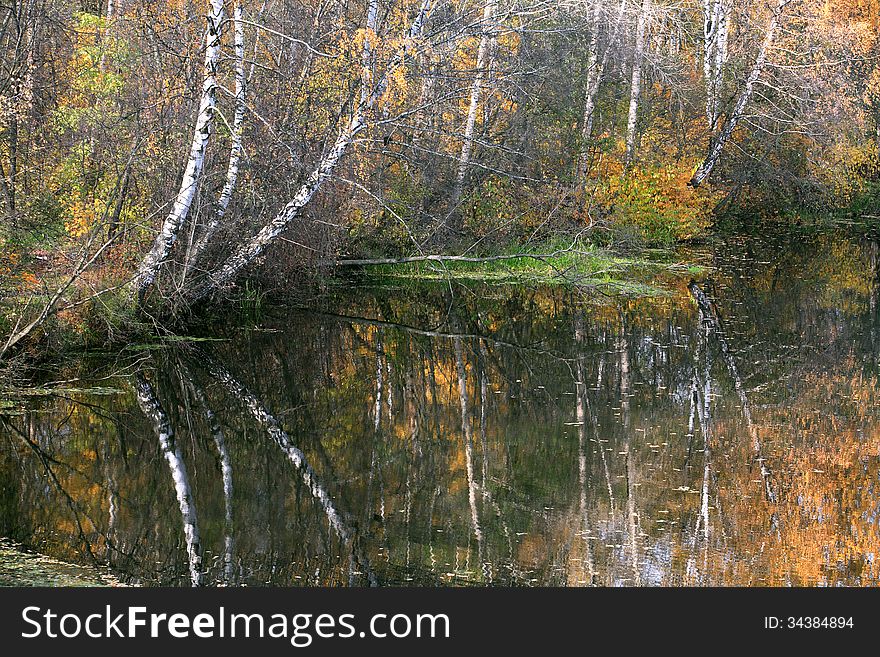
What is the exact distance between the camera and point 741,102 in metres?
27.3

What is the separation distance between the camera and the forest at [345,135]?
46.0ft

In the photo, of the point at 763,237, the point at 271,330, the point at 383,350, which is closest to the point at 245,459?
the point at 383,350

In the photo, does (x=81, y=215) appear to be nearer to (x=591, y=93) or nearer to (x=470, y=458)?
(x=470, y=458)

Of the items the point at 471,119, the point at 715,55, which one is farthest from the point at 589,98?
the point at 715,55

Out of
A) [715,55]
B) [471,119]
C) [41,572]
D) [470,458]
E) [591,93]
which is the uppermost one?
[715,55]

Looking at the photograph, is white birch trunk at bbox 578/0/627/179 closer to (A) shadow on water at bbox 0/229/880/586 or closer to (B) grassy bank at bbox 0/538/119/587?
(A) shadow on water at bbox 0/229/880/586

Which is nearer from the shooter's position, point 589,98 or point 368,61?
point 368,61

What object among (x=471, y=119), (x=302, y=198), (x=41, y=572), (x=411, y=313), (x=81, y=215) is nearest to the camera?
(x=41, y=572)

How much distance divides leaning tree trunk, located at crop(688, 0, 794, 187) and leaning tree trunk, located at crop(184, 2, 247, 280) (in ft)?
48.5

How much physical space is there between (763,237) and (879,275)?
26.4 feet

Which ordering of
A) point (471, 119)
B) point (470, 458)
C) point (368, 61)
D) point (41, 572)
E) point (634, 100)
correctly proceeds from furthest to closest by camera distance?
point (634, 100), point (471, 119), point (368, 61), point (470, 458), point (41, 572)

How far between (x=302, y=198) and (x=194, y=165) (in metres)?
1.91

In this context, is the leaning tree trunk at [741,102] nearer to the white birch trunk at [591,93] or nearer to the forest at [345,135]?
the forest at [345,135]

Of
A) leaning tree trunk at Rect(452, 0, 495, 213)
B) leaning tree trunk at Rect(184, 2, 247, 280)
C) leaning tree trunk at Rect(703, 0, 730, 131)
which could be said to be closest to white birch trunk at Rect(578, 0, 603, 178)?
leaning tree trunk at Rect(452, 0, 495, 213)
